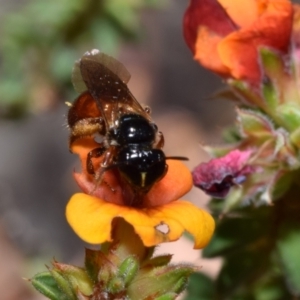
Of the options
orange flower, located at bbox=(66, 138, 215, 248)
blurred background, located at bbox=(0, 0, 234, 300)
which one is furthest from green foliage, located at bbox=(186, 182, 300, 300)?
blurred background, located at bbox=(0, 0, 234, 300)

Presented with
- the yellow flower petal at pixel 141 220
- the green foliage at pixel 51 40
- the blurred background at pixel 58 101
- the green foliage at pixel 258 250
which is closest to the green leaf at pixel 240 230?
the green foliage at pixel 258 250

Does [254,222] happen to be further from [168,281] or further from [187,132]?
[187,132]

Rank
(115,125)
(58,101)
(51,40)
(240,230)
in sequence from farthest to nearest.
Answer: (58,101), (51,40), (240,230), (115,125)

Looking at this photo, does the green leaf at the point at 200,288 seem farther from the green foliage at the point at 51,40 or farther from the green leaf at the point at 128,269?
the green foliage at the point at 51,40

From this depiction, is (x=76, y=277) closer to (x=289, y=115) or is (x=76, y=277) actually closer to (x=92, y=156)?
(x=92, y=156)

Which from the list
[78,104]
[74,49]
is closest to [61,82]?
[74,49]

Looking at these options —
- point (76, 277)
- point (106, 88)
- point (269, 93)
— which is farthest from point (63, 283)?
point (269, 93)
